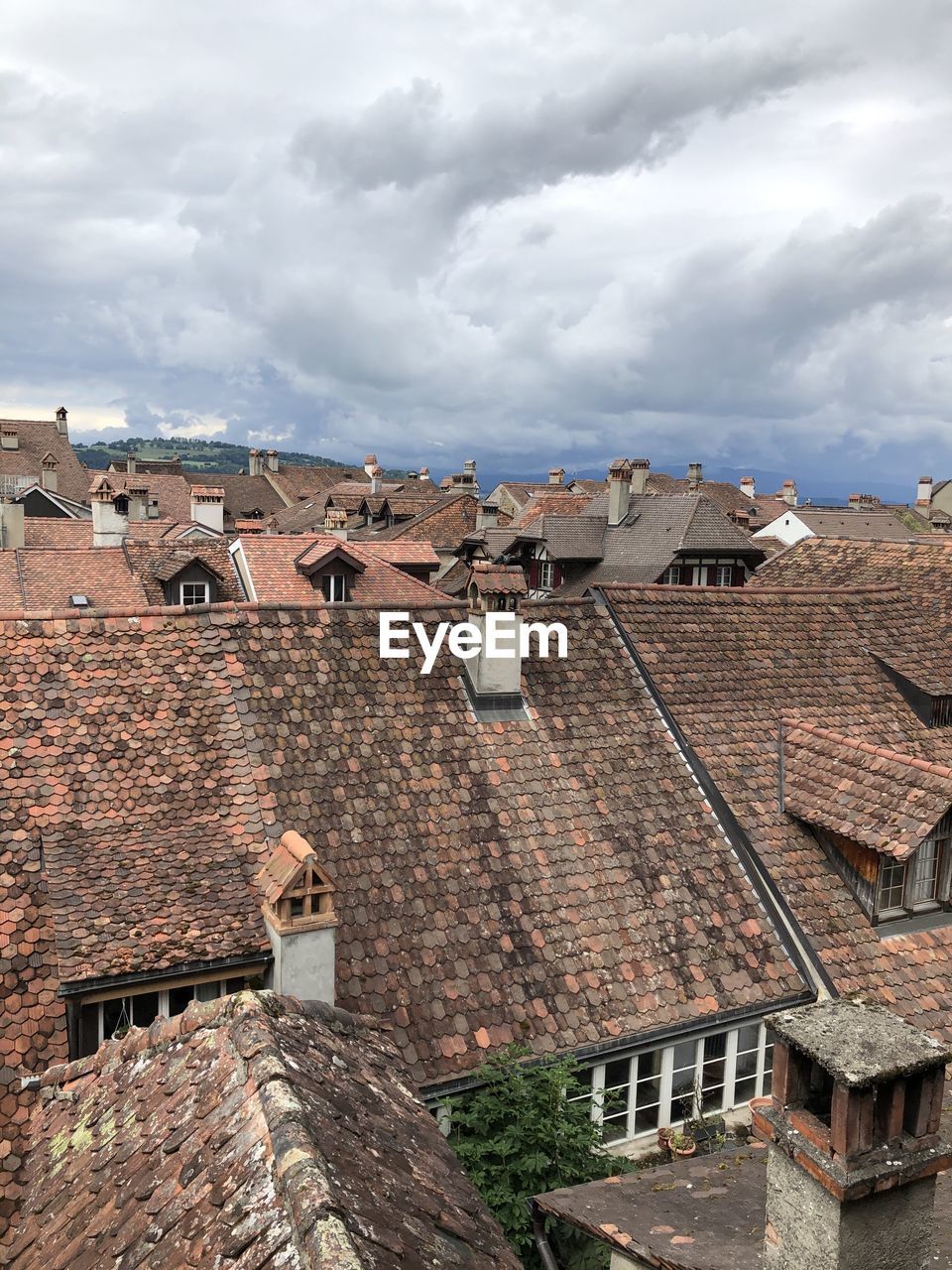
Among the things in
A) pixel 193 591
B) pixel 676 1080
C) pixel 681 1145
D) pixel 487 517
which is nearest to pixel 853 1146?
pixel 681 1145

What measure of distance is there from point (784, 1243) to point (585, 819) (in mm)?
8265

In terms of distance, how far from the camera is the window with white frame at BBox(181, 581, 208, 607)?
3159cm

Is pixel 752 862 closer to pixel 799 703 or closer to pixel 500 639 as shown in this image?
pixel 799 703

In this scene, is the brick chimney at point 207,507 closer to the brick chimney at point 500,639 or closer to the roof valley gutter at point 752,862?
the roof valley gutter at point 752,862

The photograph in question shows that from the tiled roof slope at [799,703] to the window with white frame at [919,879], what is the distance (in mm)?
364

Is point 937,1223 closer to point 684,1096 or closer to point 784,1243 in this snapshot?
point 784,1243

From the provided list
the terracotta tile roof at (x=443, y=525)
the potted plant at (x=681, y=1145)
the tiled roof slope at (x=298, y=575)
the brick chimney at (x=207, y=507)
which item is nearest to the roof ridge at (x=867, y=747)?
the potted plant at (x=681, y=1145)

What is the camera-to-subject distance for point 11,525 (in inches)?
1570

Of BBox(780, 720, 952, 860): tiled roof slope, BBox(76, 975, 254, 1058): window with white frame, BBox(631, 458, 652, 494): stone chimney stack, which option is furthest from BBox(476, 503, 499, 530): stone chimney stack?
BBox(76, 975, 254, 1058): window with white frame

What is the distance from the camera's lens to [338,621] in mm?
14875

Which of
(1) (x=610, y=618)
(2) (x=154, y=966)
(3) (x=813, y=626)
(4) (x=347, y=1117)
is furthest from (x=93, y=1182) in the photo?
(3) (x=813, y=626)

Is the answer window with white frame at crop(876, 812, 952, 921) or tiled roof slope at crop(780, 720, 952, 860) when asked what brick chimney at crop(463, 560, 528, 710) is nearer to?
tiled roof slope at crop(780, 720, 952, 860)

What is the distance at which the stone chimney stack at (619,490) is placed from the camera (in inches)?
1720

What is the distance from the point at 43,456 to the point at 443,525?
31.6 metres
